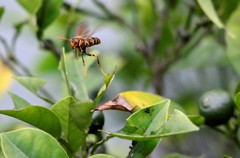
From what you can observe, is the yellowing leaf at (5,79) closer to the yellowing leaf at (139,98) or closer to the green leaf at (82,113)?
the yellowing leaf at (139,98)

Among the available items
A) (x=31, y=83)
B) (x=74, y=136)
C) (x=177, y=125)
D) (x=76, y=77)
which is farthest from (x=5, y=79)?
(x=177, y=125)

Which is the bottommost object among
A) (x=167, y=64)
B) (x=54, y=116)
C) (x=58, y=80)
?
(x=58, y=80)

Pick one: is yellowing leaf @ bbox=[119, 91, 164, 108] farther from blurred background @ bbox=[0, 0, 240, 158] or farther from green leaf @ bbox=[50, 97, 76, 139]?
blurred background @ bbox=[0, 0, 240, 158]

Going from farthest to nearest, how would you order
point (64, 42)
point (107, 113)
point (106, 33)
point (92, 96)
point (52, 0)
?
point (106, 33) → point (107, 113) → point (92, 96) → point (64, 42) → point (52, 0)

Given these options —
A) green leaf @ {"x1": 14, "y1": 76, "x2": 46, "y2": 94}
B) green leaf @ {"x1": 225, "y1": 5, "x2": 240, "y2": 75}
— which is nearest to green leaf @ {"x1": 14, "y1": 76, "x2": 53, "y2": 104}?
green leaf @ {"x1": 14, "y1": 76, "x2": 46, "y2": 94}

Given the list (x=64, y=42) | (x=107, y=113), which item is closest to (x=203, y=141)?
(x=107, y=113)

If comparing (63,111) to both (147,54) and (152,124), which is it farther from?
(147,54)

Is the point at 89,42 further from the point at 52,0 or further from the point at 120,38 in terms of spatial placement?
the point at 120,38

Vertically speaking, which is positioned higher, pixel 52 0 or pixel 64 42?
pixel 52 0
